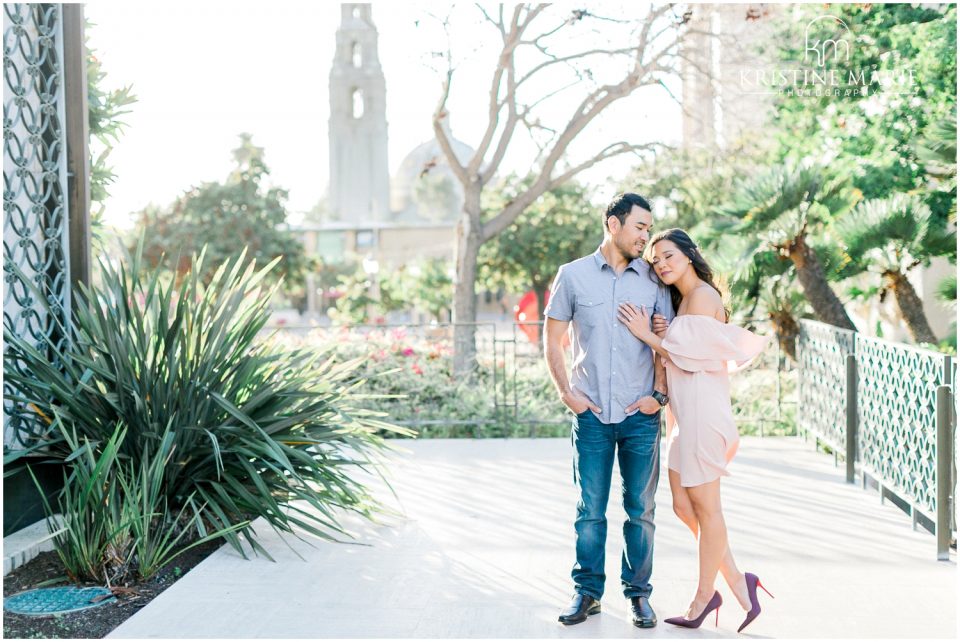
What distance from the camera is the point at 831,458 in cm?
820

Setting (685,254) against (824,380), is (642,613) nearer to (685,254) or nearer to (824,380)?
(685,254)

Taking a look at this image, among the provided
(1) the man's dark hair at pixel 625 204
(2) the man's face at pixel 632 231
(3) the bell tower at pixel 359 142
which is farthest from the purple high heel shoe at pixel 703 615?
(3) the bell tower at pixel 359 142

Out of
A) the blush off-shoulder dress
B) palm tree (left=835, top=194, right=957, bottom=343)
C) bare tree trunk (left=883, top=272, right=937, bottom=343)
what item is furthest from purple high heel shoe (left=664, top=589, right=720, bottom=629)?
bare tree trunk (left=883, top=272, right=937, bottom=343)

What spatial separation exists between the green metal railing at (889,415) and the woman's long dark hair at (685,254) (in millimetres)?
1713

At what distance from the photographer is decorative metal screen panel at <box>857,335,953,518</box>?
5.42 metres

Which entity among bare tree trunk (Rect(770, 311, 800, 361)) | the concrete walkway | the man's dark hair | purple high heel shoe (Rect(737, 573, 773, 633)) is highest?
the man's dark hair

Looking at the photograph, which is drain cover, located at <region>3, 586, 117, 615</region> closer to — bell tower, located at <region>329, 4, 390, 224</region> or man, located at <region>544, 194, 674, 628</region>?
man, located at <region>544, 194, 674, 628</region>

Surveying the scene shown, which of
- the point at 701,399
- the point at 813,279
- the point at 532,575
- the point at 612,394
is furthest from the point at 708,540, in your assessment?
the point at 813,279

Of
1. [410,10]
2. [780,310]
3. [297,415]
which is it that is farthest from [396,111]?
[297,415]

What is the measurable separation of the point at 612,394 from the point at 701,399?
1.20 ft

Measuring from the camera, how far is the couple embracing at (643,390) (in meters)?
4.06

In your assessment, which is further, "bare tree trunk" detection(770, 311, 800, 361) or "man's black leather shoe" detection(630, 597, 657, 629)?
"bare tree trunk" detection(770, 311, 800, 361)

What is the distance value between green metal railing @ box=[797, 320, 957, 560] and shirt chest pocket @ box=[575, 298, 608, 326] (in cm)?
210

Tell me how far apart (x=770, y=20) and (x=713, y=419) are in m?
11.1
